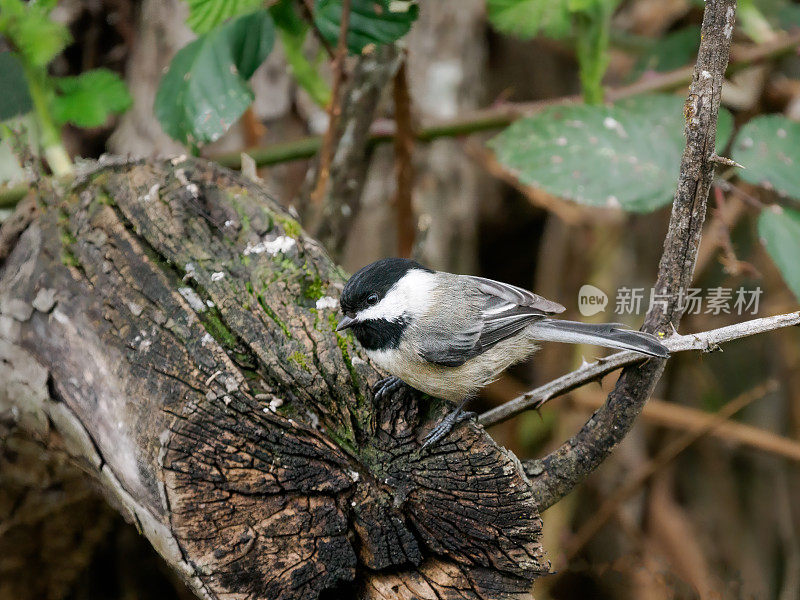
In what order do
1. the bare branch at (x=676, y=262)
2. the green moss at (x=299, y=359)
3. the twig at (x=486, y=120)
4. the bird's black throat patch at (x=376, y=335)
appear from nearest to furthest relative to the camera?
the bare branch at (x=676, y=262), the green moss at (x=299, y=359), the bird's black throat patch at (x=376, y=335), the twig at (x=486, y=120)

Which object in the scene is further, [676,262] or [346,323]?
[346,323]

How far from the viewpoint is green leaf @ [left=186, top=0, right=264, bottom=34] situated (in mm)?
1987

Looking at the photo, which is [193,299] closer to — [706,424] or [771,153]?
[771,153]

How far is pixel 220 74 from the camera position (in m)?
2.13

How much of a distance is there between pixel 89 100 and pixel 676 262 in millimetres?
1888

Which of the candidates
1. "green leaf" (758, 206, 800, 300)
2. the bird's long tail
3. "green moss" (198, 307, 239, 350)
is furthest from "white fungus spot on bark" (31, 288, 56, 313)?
"green leaf" (758, 206, 800, 300)

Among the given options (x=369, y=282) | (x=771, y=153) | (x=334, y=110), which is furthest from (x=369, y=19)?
(x=771, y=153)

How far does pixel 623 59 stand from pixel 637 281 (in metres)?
1.38

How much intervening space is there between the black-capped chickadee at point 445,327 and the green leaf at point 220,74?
0.76 metres

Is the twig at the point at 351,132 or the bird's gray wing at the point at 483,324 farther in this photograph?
the twig at the point at 351,132

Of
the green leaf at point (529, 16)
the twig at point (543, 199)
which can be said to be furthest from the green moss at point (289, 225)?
the twig at point (543, 199)

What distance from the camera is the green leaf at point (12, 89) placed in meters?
2.13

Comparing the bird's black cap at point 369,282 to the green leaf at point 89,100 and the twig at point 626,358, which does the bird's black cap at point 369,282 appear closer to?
the twig at point 626,358

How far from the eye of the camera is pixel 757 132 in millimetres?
2270
